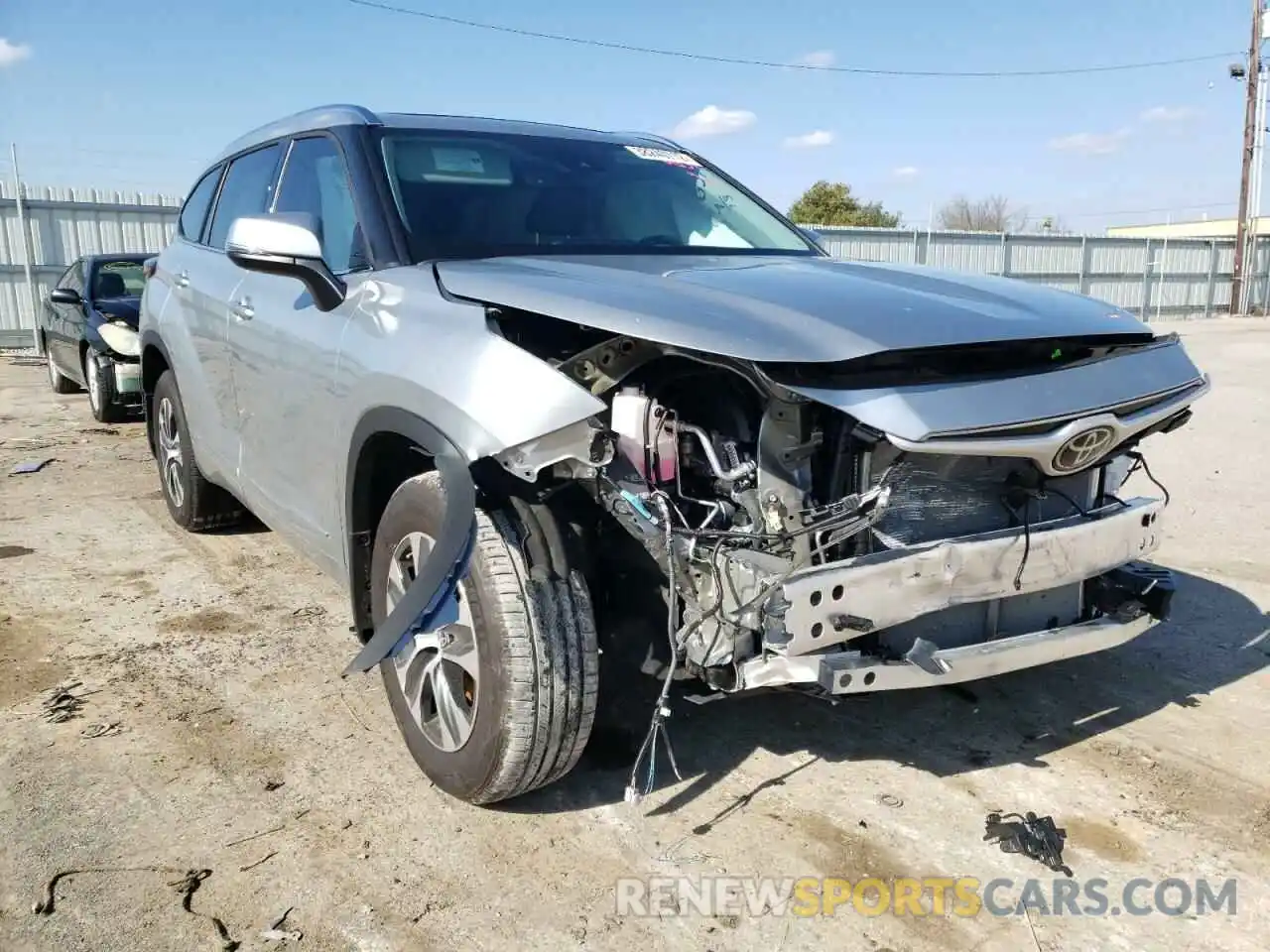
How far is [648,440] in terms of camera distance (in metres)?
2.45

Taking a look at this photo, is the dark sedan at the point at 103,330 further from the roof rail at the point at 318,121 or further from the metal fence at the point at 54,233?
the metal fence at the point at 54,233

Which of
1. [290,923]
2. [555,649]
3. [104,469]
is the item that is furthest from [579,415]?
[104,469]

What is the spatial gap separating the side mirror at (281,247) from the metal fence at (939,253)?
8.18 metres

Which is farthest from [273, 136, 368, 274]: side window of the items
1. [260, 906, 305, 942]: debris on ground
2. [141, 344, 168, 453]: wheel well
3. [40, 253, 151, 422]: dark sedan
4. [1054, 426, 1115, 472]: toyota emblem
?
[40, 253, 151, 422]: dark sedan

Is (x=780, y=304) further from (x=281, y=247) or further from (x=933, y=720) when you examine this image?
(x=933, y=720)

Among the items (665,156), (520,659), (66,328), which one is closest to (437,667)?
(520,659)

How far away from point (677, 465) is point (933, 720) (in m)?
1.50

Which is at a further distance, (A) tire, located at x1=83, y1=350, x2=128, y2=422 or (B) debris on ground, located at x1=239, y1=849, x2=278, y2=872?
(A) tire, located at x1=83, y1=350, x2=128, y2=422

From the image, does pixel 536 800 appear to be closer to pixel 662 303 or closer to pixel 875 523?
pixel 875 523

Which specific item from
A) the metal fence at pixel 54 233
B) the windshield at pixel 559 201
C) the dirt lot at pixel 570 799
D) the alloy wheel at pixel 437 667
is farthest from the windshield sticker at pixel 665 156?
the metal fence at pixel 54 233

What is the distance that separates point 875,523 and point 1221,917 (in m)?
1.20

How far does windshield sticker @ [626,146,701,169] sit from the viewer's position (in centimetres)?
402

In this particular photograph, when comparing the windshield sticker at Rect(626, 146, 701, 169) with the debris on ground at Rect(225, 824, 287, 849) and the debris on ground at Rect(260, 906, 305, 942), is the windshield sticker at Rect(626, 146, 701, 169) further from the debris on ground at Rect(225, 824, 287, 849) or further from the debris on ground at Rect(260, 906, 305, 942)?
the debris on ground at Rect(260, 906, 305, 942)

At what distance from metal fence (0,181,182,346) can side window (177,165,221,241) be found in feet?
39.9
